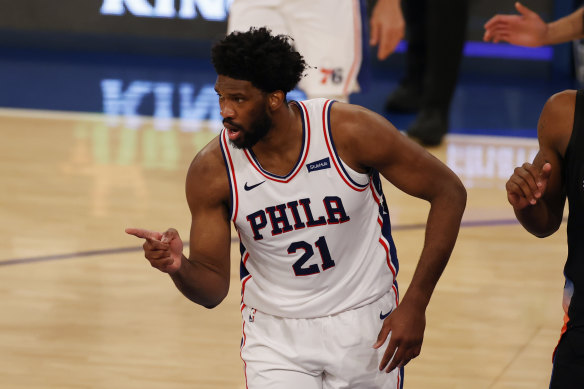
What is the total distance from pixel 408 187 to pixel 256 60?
0.57 m

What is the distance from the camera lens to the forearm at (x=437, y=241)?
9.88ft

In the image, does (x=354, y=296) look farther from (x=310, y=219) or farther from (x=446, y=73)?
(x=446, y=73)

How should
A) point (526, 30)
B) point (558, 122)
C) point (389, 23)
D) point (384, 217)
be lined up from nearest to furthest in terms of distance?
point (558, 122) < point (384, 217) < point (526, 30) < point (389, 23)

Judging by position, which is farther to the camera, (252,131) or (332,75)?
(332,75)

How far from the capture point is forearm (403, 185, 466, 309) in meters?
3.01

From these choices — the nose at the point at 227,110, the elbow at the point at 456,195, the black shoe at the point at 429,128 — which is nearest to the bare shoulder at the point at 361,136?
the elbow at the point at 456,195

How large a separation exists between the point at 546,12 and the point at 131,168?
450 cm

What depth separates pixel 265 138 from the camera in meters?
3.01

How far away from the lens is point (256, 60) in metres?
2.88

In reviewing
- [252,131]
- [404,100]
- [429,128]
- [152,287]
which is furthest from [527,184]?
[404,100]

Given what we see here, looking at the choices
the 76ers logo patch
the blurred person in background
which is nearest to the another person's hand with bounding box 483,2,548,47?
the 76ers logo patch

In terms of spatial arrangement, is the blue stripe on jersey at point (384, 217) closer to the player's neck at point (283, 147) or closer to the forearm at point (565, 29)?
the player's neck at point (283, 147)

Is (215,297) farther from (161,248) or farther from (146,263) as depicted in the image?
(146,263)

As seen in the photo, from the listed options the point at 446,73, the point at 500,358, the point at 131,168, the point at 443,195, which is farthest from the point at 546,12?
the point at 443,195
